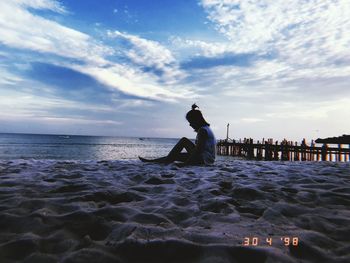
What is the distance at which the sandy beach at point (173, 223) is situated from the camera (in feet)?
5.47

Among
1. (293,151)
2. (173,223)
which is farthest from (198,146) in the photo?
(293,151)

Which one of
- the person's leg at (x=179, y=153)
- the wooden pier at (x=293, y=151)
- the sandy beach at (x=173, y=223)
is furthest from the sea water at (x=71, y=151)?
the sandy beach at (x=173, y=223)

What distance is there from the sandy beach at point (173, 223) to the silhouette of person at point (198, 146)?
3.10 metres

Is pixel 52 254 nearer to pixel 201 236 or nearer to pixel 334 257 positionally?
pixel 201 236

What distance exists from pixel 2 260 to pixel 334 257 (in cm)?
206

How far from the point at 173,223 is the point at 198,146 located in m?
4.69

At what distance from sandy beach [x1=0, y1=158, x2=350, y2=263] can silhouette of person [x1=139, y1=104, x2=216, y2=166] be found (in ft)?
10.2

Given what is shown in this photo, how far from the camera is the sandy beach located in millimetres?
1668

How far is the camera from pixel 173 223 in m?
2.24

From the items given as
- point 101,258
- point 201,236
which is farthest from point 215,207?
point 101,258

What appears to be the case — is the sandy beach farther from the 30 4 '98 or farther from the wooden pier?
the wooden pier

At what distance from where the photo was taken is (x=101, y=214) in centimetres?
244

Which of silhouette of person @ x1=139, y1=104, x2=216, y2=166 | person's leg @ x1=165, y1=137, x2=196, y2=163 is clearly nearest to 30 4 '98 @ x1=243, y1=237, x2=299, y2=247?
silhouette of person @ x1=139, y1=104, x2=216, y2=166

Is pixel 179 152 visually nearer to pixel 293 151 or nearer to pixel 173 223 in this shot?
pixel 173 223
